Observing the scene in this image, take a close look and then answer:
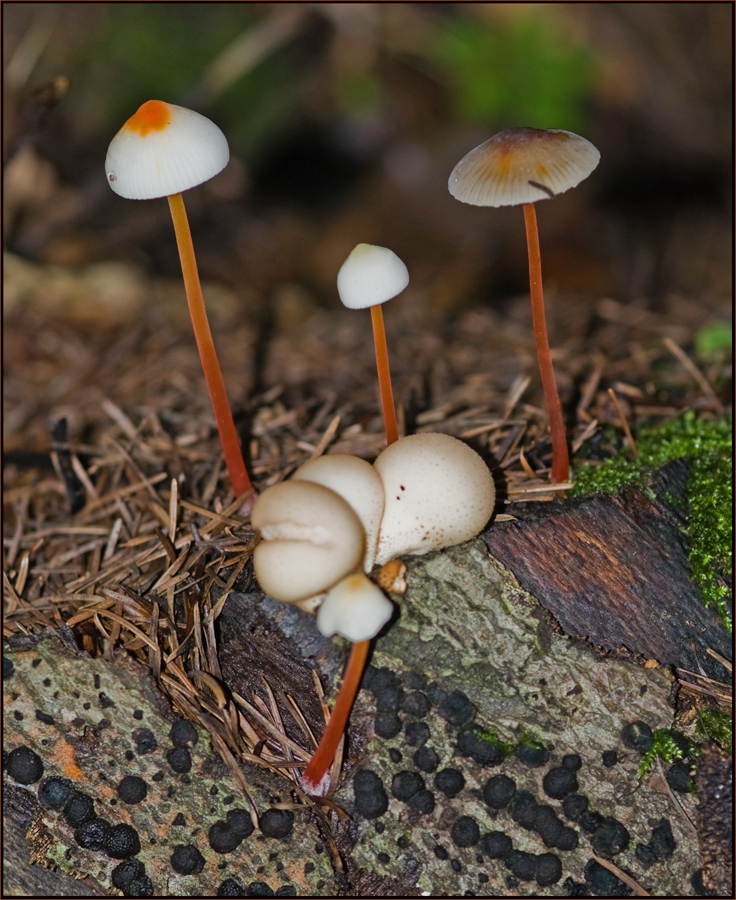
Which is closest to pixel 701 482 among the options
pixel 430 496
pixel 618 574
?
pixel 618 574

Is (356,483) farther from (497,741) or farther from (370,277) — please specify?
(497,741)

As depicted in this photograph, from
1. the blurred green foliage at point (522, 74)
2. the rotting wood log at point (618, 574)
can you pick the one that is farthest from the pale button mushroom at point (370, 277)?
the blurred green foliage at point (522, 74)

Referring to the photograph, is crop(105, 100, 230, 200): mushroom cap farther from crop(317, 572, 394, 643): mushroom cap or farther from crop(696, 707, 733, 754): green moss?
crop(696, 707, 733, 754): green moss

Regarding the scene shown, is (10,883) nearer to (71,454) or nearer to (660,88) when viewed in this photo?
(71,454)

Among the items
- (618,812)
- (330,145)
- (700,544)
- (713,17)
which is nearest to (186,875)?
(618,812)

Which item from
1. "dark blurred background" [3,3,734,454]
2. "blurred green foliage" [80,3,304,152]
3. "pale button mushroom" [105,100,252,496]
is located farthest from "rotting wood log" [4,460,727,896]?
"blurred green foliage" [80,3,304,152]

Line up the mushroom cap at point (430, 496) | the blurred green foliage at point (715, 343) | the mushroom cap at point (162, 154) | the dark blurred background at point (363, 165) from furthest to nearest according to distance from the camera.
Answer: the dark blurred background at point (363, 165) → the blurred green foliage at point (715, 343) → the mushroom cap at point (430, 496) → the mushroom cap at point (162, 154)

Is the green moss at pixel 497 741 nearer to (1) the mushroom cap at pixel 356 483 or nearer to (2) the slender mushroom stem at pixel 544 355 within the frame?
(1) the mushroom cap at pixel 356 483
